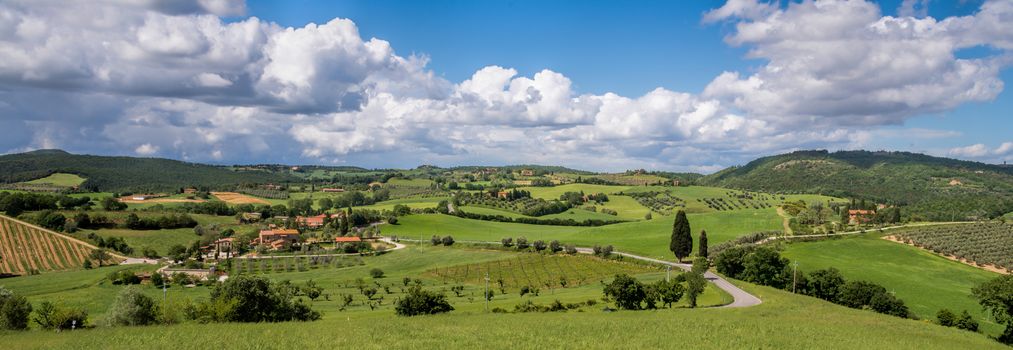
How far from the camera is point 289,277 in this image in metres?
105

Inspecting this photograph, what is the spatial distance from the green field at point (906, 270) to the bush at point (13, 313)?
95.2m

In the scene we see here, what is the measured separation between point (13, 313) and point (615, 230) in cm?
12422

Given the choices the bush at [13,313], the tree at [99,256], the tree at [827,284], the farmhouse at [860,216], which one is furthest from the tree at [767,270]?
the tree at [99,256]

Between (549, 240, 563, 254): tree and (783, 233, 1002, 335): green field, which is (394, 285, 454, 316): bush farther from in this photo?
(549, 240, 563, 254): tree

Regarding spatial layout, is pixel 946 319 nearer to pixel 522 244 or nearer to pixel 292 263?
pixel 522 244

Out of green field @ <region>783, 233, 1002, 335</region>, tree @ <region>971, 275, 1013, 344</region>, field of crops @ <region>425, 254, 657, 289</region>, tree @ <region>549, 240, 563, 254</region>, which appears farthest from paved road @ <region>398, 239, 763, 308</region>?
tree @ <region>971, 275, 1013, 344</region>

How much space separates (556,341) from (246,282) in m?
33.0

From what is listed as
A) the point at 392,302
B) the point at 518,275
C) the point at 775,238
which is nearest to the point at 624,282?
the point at 392,302

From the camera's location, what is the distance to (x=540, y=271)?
103m

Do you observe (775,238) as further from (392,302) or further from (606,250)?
(392,302)

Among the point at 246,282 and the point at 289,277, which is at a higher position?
the point at 246,282

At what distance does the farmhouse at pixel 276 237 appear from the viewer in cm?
15125

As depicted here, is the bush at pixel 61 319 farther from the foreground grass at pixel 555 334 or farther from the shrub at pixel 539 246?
the shrub at pixel 539 246

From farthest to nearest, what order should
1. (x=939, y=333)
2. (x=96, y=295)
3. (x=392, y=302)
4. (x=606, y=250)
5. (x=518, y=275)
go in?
1. (x=606, y=250)
2. (x=518, y=275)
3. (x=96, y=295)
4. (x=392, y=302)
5. (x=939, y=333)
